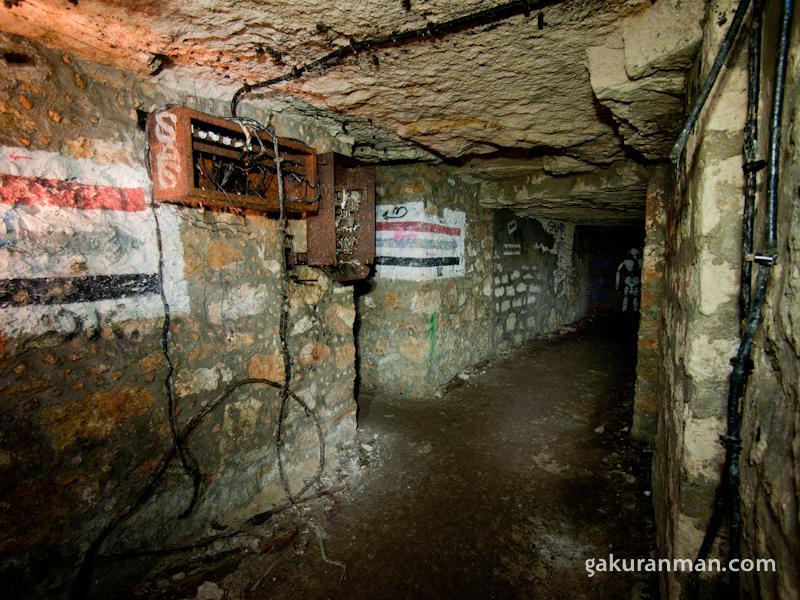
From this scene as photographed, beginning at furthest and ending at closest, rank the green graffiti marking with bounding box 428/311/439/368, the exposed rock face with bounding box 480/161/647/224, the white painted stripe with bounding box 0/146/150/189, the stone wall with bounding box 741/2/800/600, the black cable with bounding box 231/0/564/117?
the green graffiti marking with bounding box 428/311/439/368
the exposed rock face with bounding box 480/161/647/224
the white painted stripe with bounding box 0/146/150/189
the black cable with bounding box 231/0/564/117
the stone wall with bounding box 741/2/800/600

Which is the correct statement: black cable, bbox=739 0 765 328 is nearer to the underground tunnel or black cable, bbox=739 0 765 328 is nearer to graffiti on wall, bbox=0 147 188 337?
the underground tunnel

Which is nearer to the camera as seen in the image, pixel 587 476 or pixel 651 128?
pixel 651 128

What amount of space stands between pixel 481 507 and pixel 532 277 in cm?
448

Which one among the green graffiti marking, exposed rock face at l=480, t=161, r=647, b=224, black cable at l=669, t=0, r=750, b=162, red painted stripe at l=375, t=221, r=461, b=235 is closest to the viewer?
Answer: black cable at l=669, t=0, r=750, b=162

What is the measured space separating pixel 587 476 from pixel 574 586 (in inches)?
38.7

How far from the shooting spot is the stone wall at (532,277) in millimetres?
5336

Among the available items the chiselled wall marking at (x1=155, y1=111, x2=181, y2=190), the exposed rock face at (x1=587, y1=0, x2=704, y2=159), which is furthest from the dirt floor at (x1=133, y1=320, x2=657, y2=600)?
the exposed rock face at (x1=587, y1=0, x2=704, y2=159)

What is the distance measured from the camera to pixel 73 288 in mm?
1534

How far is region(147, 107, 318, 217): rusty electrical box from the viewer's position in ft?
5.38

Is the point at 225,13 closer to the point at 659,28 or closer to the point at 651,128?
the point at 659,28

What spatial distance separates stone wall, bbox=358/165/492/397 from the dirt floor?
1.19 ft

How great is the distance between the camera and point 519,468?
108 inches

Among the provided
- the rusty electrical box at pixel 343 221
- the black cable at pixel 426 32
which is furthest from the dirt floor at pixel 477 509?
the black cable at pixel 426 32

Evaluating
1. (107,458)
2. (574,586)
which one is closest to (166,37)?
(107,458)
